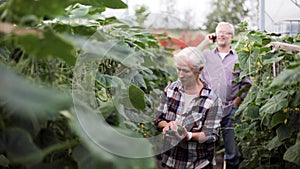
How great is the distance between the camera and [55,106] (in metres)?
0.62

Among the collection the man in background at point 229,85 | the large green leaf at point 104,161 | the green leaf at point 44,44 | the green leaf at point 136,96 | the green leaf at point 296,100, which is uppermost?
the green leaf at point 44,44

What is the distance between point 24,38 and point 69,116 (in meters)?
0.17

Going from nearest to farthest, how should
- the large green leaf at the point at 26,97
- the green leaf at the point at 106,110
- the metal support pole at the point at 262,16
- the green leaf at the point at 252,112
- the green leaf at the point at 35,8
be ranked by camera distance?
the large green leaf at the point at 26,97, the green leaf at the point at 35,8, the green leaf at the point at 106,110, the green leaf at the point at 252,112, the metal support pole at the point at 262,16

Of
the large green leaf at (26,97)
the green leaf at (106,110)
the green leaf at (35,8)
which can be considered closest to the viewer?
the large green leaf at (26,97)

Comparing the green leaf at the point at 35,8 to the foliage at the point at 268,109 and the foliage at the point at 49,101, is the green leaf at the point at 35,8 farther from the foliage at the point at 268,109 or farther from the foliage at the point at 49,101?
the foliage at the point at 268,109

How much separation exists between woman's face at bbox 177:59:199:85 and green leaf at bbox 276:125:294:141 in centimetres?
53

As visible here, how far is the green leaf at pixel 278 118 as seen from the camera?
1.97 meters

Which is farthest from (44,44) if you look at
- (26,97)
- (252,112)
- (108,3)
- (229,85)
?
Result: (229,85)

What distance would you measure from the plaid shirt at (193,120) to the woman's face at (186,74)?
0.04m

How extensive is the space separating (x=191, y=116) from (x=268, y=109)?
44 centimetres

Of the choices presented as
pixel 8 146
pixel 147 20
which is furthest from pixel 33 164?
pixel 147 20

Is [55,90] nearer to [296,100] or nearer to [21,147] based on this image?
[21,147]

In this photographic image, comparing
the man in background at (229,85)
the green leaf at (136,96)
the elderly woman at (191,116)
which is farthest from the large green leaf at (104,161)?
the man in background at (229,85)

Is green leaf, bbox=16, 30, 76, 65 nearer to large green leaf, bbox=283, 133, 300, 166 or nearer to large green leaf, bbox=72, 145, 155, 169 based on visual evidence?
large green leaf, bbox=72, 145, 155, 169
